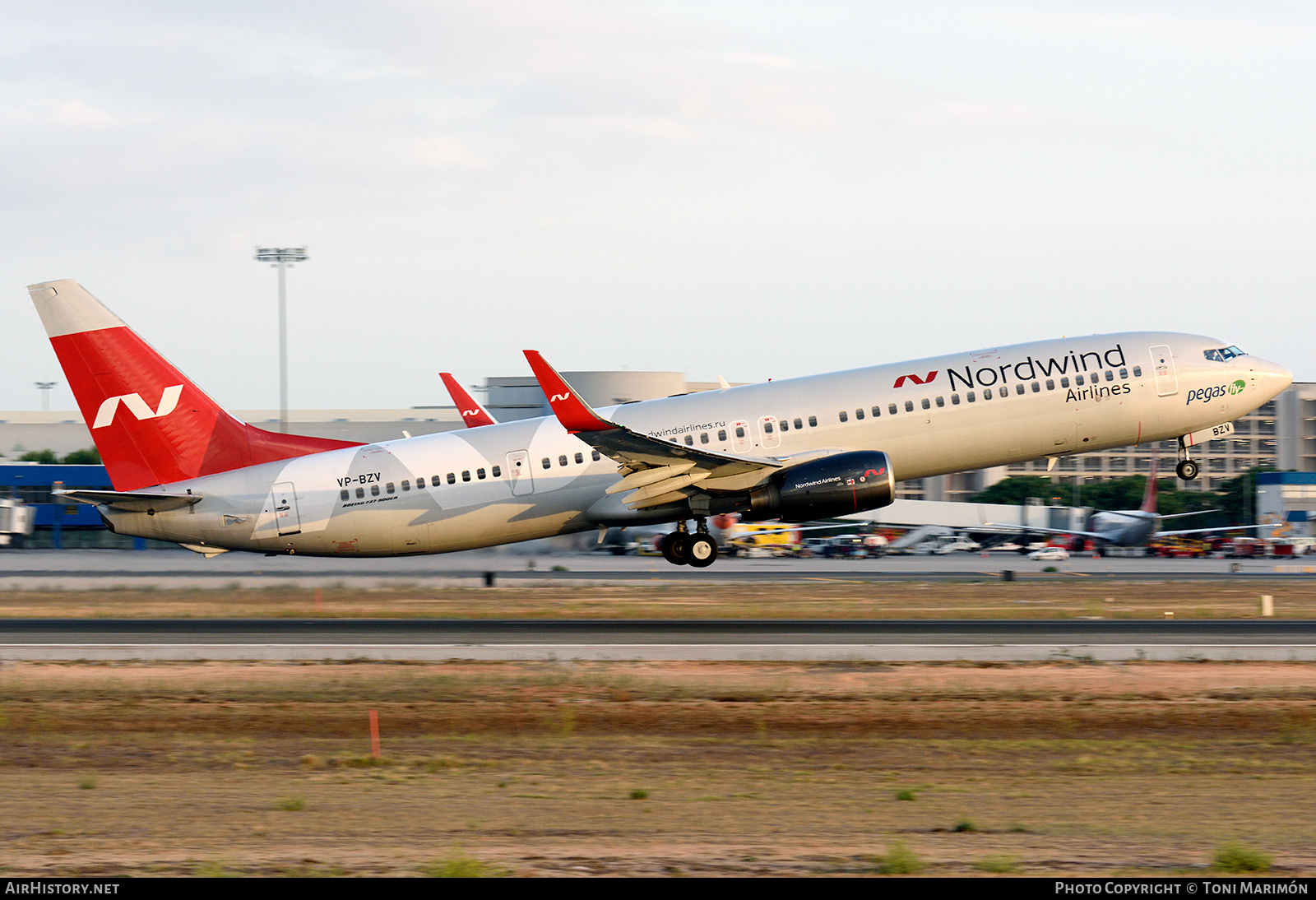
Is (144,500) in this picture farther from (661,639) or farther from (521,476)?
(661,639)

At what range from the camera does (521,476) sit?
35.1 metres

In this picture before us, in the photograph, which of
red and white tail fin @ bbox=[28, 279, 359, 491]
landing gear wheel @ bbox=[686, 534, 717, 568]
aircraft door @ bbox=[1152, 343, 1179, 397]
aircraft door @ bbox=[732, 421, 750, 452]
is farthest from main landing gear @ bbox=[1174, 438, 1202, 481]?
red and white tail fin @ bbox=[28, 279, 359, 491]

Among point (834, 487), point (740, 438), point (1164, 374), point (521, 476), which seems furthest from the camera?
point (1164, 374)

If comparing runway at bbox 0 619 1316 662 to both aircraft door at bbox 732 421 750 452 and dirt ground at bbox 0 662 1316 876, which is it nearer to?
dirt ground at bbox 0 662 1316 876

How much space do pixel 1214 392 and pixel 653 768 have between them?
80.3 ft

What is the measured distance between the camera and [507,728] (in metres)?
21.3

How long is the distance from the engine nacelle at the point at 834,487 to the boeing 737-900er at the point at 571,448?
9cm

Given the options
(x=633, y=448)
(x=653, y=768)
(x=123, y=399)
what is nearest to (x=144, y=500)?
(x=123, y=399)

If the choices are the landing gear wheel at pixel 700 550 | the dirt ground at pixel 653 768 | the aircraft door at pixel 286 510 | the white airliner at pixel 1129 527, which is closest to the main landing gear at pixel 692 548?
the landing gear wheel at pixel 700 550

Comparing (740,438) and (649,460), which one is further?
(740,438)

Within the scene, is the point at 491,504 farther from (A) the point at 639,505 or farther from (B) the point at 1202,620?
(B) the point at 1202,620

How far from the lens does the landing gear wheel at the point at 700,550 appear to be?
36031 mm
